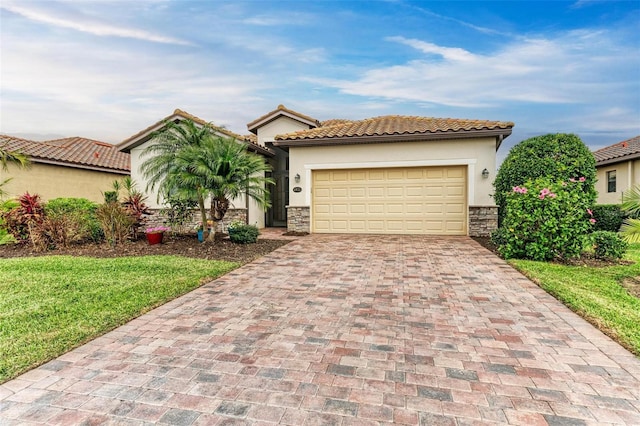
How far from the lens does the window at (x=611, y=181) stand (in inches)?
675

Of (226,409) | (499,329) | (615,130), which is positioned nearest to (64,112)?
(226,409)

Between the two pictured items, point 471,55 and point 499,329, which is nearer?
point 499,329

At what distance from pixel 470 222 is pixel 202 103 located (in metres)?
13.1

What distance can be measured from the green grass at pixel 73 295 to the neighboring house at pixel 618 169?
1819 cm

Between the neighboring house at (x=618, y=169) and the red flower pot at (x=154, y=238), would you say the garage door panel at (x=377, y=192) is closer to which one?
the red flower pot at (x=154, y=238)

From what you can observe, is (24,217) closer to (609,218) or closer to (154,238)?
(154,238)

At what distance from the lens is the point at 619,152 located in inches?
663

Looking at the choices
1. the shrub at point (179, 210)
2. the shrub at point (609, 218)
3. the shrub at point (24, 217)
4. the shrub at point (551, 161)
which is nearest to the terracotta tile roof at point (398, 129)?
the shrub at point (551, 161)

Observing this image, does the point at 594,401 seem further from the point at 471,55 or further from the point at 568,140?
the point at 471,55

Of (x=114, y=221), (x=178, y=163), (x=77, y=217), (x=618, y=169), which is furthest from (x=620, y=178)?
(x=77, y=217)

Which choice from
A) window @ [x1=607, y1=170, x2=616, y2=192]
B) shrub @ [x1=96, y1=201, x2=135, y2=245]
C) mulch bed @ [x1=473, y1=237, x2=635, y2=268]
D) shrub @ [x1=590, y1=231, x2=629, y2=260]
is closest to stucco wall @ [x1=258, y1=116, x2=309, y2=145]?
shrub @ [x1=96, y1=201, x2=135, y2=245]

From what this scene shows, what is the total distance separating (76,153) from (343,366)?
61.9ft

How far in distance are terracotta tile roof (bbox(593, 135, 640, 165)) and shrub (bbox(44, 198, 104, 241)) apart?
21385 millimetres

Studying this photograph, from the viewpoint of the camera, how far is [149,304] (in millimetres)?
4598
